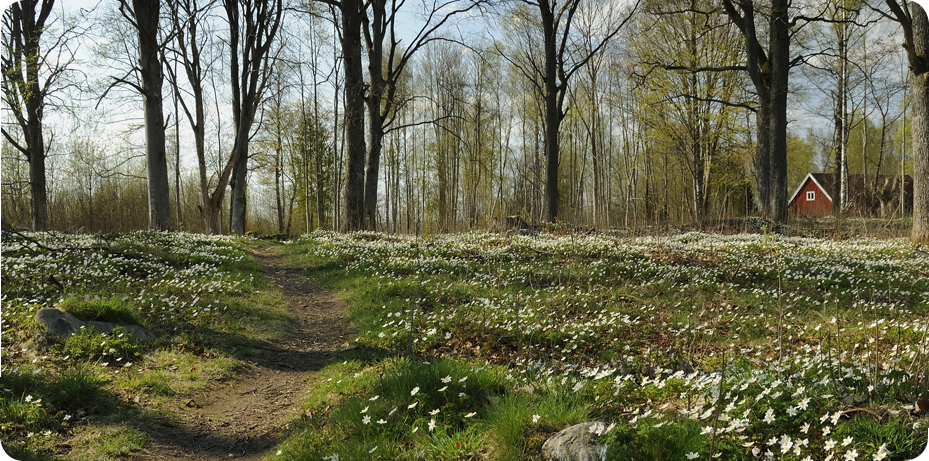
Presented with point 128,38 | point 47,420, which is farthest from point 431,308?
point 128,38

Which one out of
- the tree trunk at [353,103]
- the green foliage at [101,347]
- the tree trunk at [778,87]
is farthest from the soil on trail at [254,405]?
the tree trunk at [778,87]

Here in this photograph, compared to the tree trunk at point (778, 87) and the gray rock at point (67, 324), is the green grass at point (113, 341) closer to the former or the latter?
the gray rock at point (67, 324)

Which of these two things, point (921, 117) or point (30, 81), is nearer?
point (30, 81)

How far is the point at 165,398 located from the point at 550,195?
672 inches

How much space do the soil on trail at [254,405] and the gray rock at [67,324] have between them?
1.52m

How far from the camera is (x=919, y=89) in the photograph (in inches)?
433

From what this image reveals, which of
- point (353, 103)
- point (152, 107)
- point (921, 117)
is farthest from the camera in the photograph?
point (353, 103)

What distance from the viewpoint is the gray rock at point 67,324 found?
17.0 feet

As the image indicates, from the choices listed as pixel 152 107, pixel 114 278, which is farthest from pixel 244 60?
pixel 114 278

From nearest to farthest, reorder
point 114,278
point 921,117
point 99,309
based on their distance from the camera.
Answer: point 99,309 → point 114,278 → point 921,117

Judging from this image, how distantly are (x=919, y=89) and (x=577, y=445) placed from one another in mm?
13641

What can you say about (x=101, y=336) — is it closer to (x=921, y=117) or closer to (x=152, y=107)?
(x=152, y=107)

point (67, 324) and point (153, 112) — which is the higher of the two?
point (153, 112)

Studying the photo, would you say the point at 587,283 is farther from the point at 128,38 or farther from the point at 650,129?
the point at 650,129
